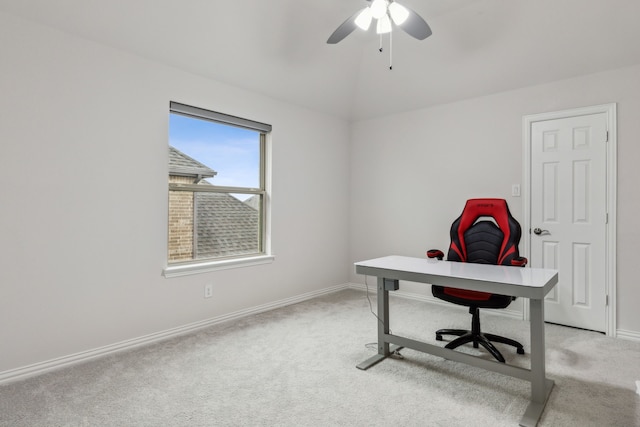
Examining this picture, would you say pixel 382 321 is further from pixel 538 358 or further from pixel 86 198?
pixel 86 198

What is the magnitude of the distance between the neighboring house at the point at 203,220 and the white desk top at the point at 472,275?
168 centimetres

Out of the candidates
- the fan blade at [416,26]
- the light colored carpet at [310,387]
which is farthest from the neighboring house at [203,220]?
the fan blade at [416,26]

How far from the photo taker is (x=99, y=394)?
2121 mm

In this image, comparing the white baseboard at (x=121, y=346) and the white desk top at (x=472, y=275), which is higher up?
the white desk top at (x=472, y=275)

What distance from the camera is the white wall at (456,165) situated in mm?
3088

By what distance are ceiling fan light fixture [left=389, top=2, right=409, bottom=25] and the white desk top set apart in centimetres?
171

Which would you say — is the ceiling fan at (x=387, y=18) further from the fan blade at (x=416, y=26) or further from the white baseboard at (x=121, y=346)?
the white baseboard at (x=121, y=346)

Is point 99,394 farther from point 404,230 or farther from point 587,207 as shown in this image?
point 587,207

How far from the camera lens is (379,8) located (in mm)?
2391

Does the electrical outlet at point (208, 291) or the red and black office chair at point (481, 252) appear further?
the electrical outlet at point (208, 291)

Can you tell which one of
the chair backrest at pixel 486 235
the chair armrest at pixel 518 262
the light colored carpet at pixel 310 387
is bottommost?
the light colored carpet at pixel 310 387

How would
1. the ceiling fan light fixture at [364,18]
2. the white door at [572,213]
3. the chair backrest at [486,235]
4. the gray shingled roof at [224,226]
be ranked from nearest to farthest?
1. the ceiling fan light fixture at [364,18]
2. the chair backrest at [486,235]
3. the white door at [572,213]
4. the gray shingled roof at [224,226]

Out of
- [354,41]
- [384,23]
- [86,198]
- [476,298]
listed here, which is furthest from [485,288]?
[354,41]

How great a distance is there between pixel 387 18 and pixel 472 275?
1.87 m
